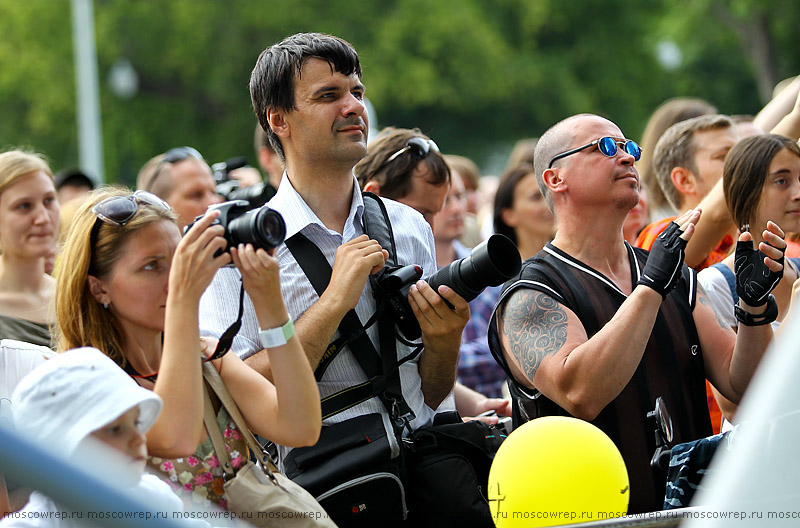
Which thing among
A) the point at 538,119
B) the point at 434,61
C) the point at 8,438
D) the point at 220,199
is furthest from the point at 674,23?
the point at 8,438

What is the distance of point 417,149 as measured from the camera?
4246 mm

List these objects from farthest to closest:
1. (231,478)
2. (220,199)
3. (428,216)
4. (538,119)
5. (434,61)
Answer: (538,119)
(434,61)
(220,199)
(428,216)
(231,478)

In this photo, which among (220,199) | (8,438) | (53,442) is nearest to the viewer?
(8,438)

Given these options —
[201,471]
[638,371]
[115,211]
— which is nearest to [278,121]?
[115,211]

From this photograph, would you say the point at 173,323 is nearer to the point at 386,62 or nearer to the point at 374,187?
the point at 374,187

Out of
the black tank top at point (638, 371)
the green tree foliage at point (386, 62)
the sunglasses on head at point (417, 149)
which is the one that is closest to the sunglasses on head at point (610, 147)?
the black tank top at point (638, 371)

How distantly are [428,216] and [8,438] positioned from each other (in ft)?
9.87

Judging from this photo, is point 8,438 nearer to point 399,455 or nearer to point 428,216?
point 399,455

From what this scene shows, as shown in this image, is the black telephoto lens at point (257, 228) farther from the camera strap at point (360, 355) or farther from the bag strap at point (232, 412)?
the camera strap at point (360, 355)

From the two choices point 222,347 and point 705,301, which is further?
point 705,301

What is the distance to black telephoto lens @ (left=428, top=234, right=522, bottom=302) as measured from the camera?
3096 mm

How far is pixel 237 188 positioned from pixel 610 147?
3.05 m

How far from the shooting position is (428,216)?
431 cm

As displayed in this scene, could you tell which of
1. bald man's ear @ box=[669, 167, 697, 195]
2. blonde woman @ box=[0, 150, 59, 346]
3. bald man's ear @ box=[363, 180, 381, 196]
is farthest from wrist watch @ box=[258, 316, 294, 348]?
bald man's ear @ box=[669, 167, 697, 195]
